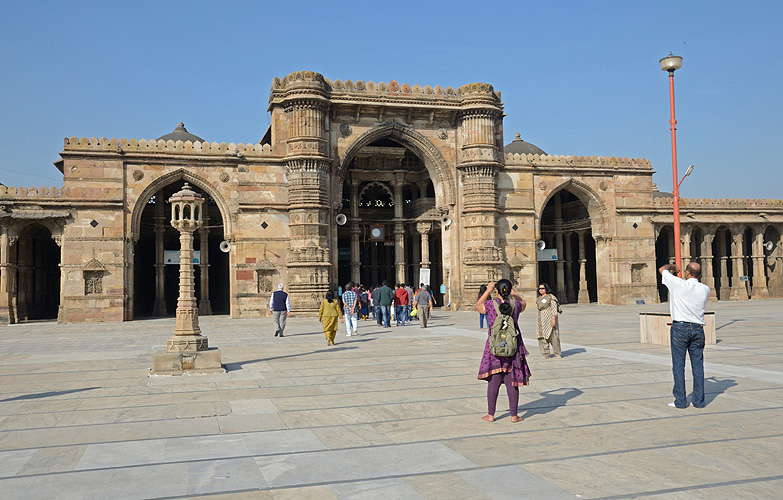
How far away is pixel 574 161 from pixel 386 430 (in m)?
28.5

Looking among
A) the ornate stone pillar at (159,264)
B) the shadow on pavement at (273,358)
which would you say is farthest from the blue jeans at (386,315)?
the ornate stone pillar at (159,264)

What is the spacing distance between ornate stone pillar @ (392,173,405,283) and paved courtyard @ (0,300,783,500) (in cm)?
2069

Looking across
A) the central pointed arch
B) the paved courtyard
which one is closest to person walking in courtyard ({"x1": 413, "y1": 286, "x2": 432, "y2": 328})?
the paved courtyard

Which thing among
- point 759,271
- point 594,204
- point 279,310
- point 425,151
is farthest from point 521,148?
point 279,310

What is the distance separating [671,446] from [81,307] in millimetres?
25286

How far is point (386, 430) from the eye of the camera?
7.17 meters

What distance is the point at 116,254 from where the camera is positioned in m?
26.9

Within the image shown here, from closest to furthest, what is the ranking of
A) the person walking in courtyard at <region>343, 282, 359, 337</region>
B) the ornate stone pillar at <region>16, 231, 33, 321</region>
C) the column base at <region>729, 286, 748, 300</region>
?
1. the person walking in courtyard at <region>343, 282, 359, 337</region>
2. the ornate stone pillar at <region>16, 231, 33, 321</region>
3. the column base at <region>729, 286, 748, 300</region>

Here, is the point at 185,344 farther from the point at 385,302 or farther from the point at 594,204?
the point at 594,204

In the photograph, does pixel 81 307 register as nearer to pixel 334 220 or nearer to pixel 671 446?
pixel 334 220

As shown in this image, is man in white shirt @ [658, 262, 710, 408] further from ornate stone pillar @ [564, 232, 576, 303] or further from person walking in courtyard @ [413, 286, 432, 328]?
ornate stone pillar @ [564, 232, 576, 303]

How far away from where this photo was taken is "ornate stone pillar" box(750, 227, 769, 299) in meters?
37.5

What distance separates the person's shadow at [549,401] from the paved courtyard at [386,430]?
2.5 inches

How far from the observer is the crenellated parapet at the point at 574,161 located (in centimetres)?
3216
